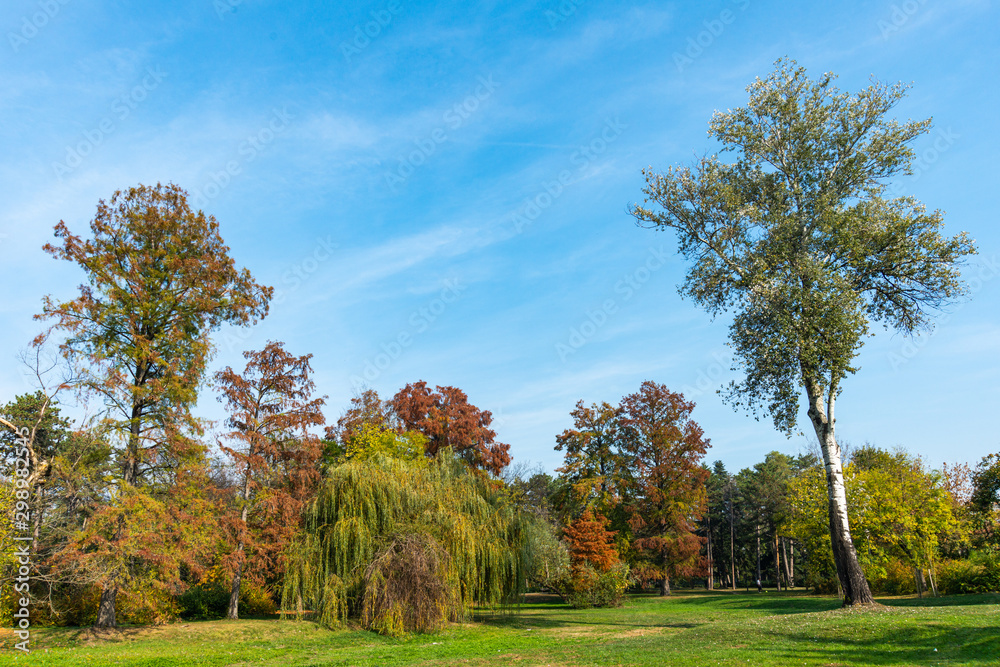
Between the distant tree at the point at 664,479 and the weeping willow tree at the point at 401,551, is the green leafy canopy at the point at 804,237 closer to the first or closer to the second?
the weeping willow tree at the point at 401,551

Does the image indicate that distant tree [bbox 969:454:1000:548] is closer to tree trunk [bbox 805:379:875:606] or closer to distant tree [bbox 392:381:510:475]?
tree trunk [bbox 805:379:875:606]

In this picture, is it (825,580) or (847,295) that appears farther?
(825,580)

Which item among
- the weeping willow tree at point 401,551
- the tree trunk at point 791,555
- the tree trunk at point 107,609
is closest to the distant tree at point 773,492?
the tree trunk at point 791,555

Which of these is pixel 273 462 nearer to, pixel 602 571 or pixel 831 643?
pixel 602 571

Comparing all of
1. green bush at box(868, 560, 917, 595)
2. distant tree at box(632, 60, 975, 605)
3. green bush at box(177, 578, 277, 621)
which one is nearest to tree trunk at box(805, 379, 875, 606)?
distant tree at box(632, 60, 975, 605)

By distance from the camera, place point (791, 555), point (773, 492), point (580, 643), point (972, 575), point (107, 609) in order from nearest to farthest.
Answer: point (580, 643)
point (107, 609)
point (972, 575)
point (773, 492)
point (791, 555)

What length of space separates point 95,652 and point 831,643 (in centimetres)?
1857

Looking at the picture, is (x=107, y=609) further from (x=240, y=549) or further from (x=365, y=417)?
(x=365, y=417)

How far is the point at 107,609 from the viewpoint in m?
20.5

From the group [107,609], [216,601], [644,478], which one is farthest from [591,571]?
[107,609]

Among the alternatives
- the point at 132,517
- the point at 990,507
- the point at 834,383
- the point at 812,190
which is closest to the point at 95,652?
the point at 132,517

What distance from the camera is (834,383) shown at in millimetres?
18312

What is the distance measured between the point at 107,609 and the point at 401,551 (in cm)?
1012

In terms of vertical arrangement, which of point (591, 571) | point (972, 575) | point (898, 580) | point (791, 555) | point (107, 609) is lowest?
point (791, 555)
